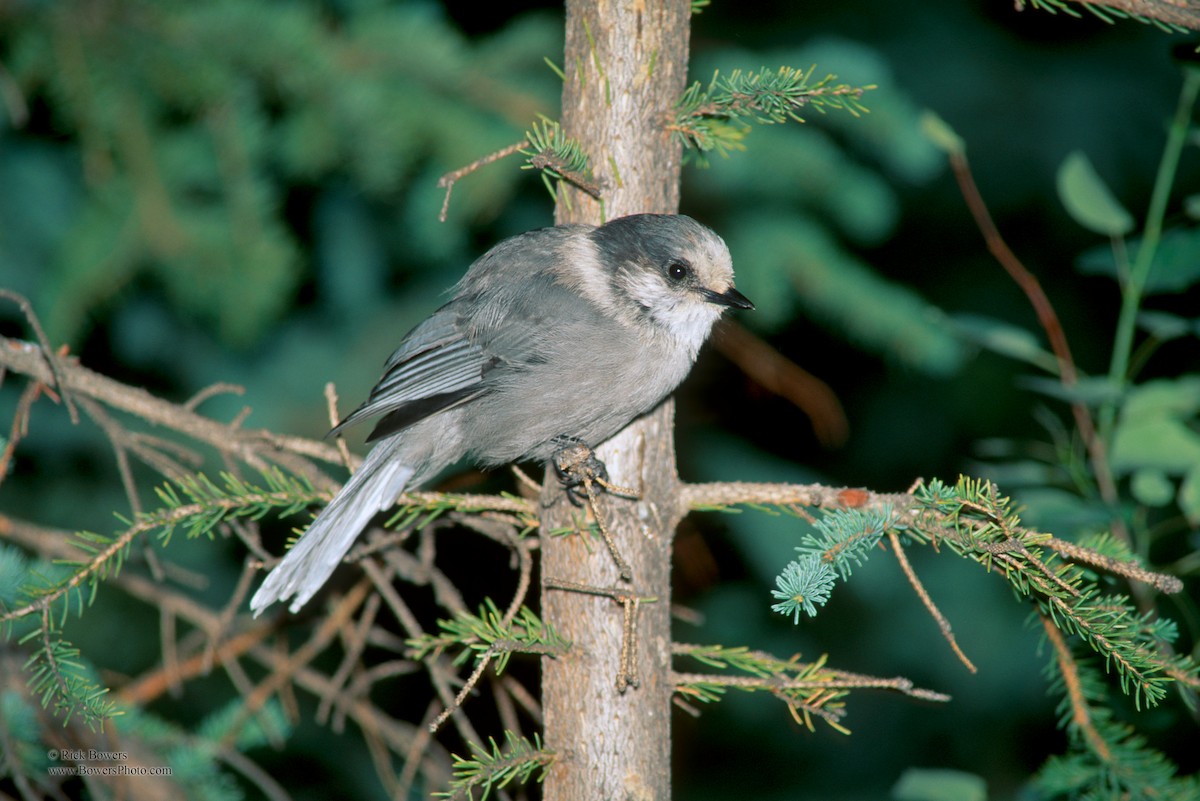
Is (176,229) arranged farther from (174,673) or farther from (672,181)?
(672,181)

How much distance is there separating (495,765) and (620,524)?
0.56 metres

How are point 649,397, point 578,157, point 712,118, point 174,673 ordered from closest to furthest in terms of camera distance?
point 578,157, point 712,118, point 649,397, point 174,673

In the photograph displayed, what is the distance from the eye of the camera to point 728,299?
8.44 ft

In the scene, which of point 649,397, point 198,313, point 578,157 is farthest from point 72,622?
point 578,157

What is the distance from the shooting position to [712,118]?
2160 mm

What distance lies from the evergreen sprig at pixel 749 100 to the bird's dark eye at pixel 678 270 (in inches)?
16.0

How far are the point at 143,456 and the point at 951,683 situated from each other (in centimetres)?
362

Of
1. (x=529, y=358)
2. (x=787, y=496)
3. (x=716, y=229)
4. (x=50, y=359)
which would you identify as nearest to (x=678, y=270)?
(x=529, y=358)

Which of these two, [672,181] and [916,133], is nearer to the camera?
[672,181]

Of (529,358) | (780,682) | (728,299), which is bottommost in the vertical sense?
(780,682)

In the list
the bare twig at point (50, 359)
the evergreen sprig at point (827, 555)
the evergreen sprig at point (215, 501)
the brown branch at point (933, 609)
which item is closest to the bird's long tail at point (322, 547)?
the evergreen sprig at point (215, 501)

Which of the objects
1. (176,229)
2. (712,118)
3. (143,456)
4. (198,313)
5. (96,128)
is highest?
(712,118)

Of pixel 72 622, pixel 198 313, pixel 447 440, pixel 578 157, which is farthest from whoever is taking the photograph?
pixel 72 622

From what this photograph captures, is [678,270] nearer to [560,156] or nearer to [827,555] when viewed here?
[560,156]
